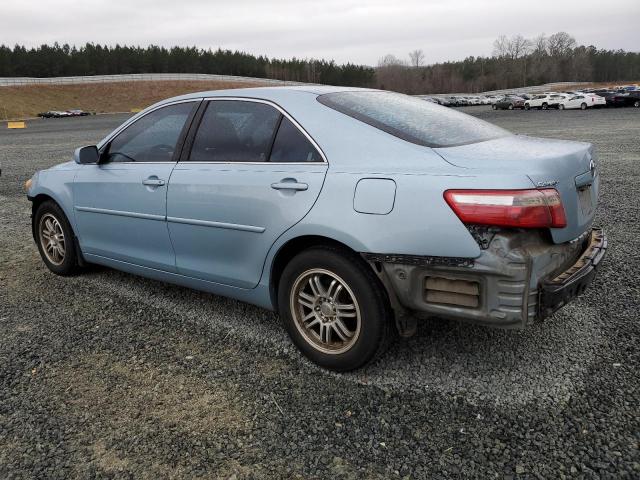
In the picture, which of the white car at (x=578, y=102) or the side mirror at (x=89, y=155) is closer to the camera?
the side mirror at (x=89, y=155)

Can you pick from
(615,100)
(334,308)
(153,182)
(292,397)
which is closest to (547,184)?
(334,308)

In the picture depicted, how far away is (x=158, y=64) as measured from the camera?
365ft

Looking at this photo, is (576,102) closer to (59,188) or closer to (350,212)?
(59,188)

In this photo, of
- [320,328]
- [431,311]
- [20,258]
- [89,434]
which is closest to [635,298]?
[431,311]

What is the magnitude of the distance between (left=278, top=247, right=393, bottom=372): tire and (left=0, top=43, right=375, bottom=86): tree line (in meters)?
108

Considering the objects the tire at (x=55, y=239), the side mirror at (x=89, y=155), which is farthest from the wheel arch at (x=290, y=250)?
the tire at (x=55, y=239)

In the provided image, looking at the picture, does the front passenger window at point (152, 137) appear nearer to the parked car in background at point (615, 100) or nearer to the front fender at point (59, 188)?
the front fender at point (59, 188)

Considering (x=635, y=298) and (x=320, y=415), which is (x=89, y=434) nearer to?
(x=320, y=415)

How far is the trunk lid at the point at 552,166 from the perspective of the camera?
262cm

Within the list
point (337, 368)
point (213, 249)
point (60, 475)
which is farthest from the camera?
point (213, 249)

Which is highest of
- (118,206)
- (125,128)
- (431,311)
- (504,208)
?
(125,128)

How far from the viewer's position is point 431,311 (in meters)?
2.75

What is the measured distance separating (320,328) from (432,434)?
911 mm

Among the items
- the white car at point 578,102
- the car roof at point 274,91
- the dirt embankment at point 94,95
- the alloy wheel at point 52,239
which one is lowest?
the alloy wheel at point 52,239
